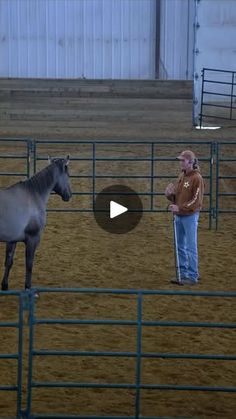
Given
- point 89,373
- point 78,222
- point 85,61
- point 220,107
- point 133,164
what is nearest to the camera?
point 89,373

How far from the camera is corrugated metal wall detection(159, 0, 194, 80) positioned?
26609 mm

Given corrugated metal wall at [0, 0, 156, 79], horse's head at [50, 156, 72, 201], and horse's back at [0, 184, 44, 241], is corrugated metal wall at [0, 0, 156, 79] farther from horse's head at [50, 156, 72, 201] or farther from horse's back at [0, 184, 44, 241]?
horse's back at [0, 184, 44, 241]

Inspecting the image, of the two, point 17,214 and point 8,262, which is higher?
point 17,214

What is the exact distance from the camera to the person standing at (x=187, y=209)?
10.4 meters

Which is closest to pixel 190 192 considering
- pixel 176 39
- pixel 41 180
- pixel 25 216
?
pixel 41 180

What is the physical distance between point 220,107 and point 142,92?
2.62 m

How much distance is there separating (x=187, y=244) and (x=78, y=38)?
57.3 ft

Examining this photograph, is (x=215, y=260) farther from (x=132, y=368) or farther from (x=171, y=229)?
(x=132, y=368)

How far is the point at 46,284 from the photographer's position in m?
10.6

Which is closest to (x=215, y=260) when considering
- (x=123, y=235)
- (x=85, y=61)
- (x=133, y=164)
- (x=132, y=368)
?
(x=123, y=235)

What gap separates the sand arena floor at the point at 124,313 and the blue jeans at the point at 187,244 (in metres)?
0.25

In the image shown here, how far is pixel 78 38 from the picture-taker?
27.1m
